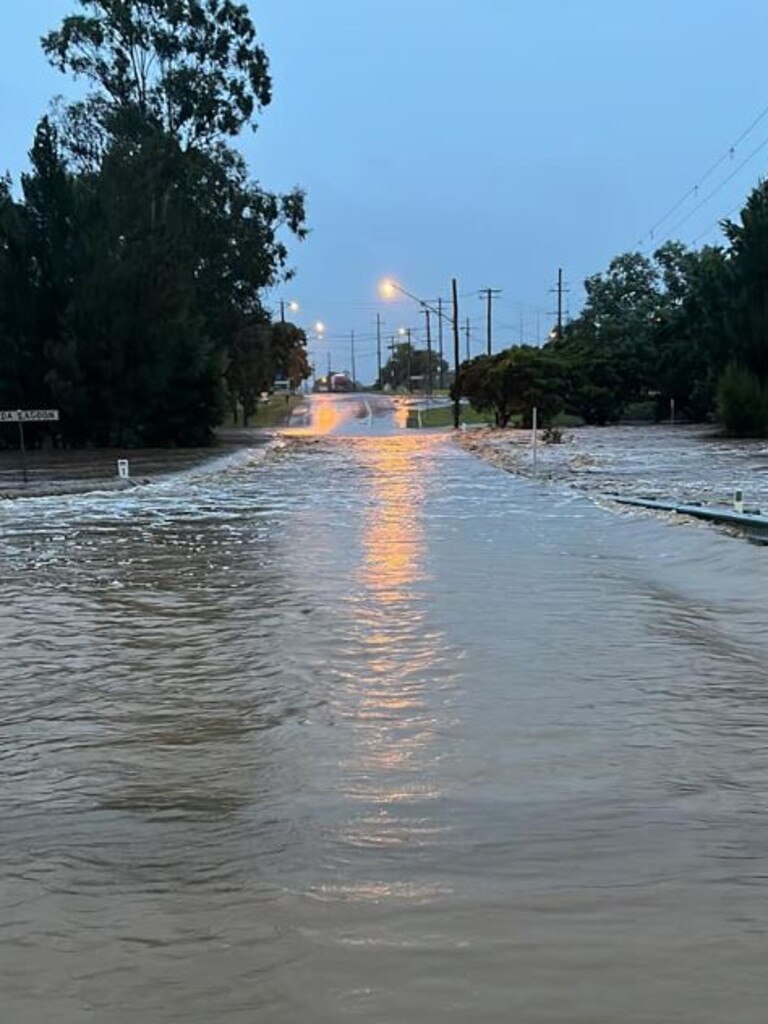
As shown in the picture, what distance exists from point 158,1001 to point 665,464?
992 inches

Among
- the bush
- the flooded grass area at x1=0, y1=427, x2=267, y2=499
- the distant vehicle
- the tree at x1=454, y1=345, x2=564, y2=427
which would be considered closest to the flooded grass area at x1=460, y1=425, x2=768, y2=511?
the bush

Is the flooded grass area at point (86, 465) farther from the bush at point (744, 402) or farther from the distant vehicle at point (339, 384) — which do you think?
the distant vehicle at point (339, 384)

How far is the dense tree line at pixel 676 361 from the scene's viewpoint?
40.5 meters

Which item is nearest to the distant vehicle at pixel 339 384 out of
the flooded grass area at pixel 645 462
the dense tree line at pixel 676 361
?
the dense tree line at pixel 676 361

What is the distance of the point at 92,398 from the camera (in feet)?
127

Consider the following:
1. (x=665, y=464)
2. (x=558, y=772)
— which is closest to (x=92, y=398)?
(x=665, y=464)

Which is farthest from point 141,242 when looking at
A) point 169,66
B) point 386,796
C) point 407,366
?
point 407,366

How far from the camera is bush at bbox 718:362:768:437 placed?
39844mm

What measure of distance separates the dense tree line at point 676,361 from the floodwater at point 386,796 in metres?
32.6

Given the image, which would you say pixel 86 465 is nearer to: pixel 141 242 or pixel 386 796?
pixel 141 242

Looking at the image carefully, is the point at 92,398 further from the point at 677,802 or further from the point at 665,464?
the point at 677,802

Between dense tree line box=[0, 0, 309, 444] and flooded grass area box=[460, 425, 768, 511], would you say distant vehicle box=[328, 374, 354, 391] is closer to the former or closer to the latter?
dense tree line box=[0, 0, 309, 444]

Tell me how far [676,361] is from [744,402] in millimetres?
21947

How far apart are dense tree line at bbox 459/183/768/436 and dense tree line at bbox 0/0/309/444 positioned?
12.8 meters
